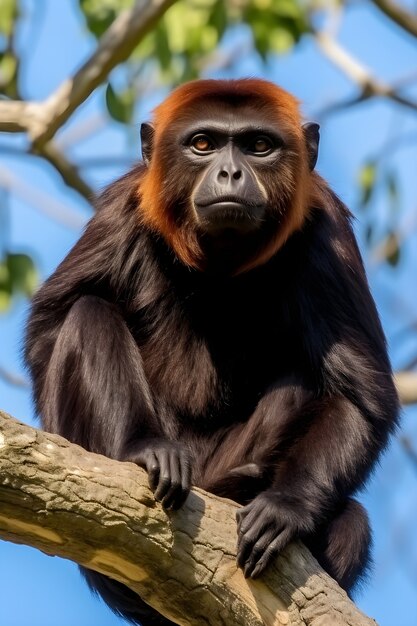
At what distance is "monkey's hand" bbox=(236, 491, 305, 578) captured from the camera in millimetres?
6194

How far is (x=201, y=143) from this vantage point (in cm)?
753

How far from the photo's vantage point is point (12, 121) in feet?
31.3

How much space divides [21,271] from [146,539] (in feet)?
17.1

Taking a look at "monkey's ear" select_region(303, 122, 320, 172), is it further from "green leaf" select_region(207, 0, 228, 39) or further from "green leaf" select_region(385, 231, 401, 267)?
"green leaf" select_region(385, 231, 401, 267)

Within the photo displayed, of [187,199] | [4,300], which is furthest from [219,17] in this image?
[187,199]

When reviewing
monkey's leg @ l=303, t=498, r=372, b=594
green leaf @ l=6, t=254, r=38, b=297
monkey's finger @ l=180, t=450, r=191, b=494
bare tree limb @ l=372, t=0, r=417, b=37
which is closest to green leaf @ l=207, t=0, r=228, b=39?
bare tree limb @ l=372, t=0, r=417, b=37

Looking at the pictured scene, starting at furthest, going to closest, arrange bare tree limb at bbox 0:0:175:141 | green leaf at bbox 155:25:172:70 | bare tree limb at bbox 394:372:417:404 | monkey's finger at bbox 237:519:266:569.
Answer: bare tree limb at bbox 394:372:417:404
green leaf at bbox 155:25:172:70
bare tree limb at bbox 0:0:175:141
monkey's finger at bbox 237:519:266:569

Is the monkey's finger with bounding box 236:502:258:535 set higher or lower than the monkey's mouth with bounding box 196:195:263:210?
lower

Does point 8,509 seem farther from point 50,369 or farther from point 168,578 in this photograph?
point 50,369

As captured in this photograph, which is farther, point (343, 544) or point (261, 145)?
point (261, 145)

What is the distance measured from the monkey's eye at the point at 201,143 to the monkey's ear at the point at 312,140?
69 centimetres

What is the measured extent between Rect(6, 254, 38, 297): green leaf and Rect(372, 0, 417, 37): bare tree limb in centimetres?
404

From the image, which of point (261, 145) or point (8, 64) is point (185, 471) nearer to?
point (261, 145)

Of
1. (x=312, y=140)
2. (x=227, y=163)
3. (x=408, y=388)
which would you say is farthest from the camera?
(x=408, y=388)
